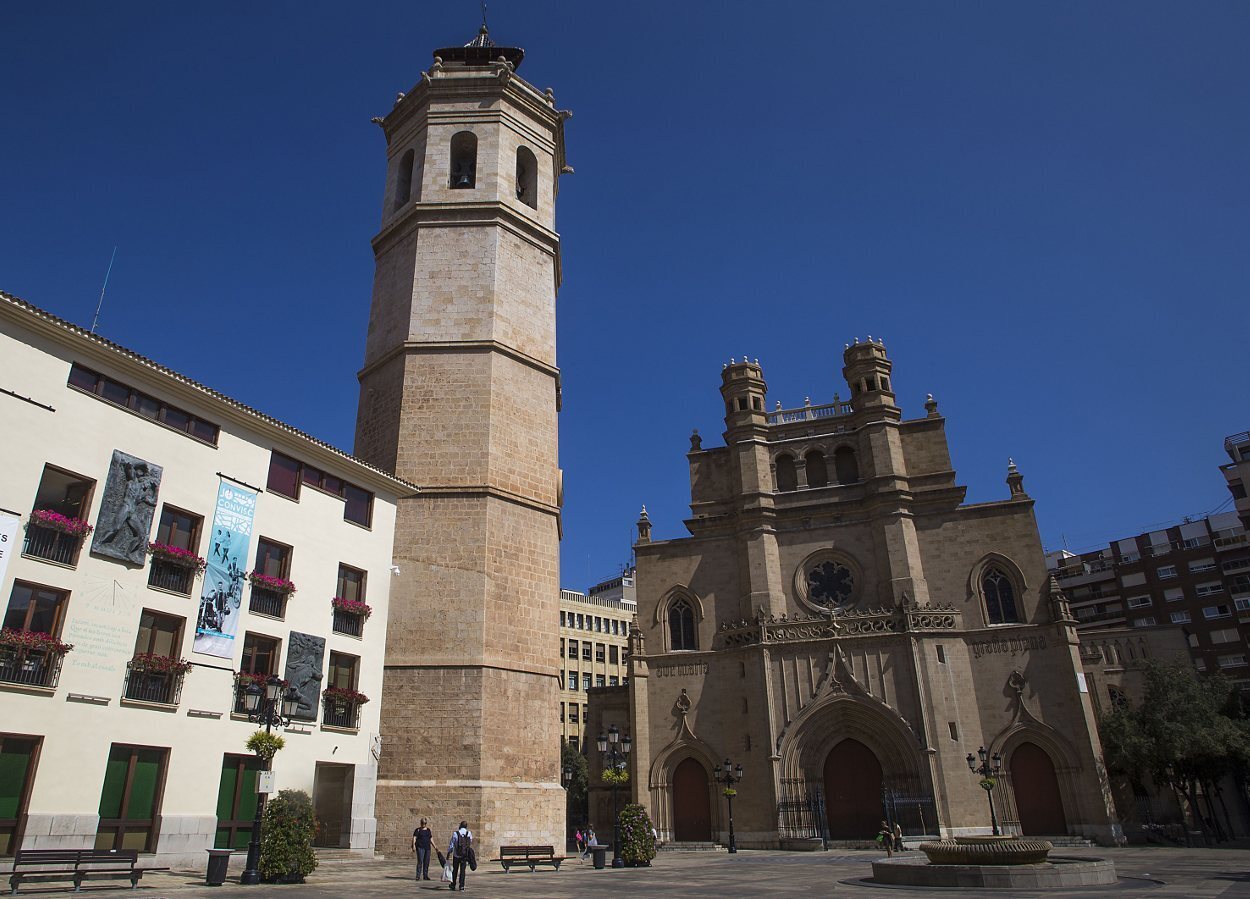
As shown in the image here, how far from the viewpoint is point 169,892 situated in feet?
38.8

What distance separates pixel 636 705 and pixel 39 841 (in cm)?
2452

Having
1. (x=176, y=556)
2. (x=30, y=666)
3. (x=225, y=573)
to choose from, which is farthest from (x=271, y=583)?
(x=30, y=666)

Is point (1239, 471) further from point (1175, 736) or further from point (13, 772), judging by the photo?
point (13, 772)

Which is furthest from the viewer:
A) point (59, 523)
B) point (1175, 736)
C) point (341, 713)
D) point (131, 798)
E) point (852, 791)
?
point (852, 791)

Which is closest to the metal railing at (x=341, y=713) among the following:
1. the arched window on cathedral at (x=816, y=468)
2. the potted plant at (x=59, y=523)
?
the potted plant at (x=59, y=523)

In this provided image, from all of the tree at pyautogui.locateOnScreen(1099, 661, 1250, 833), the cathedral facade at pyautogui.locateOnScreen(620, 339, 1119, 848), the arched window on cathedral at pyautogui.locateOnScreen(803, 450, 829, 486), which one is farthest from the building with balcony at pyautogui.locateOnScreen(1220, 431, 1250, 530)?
the arched window on cathedral at pyautogui.locateOnScreen(803, 450, 829, 486)

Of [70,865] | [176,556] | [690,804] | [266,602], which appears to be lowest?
[70,865]

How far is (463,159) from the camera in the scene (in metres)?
27.3

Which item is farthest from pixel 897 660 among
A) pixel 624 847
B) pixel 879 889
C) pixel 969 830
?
pixel 879 889

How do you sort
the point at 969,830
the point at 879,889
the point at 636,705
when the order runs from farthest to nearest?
the point at 636,705, the point at 969,830, the point at 879,889

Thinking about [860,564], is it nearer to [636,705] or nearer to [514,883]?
[636,705]

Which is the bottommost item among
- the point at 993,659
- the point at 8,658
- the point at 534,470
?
the point at 8,658

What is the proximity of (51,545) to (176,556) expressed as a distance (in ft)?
7.02

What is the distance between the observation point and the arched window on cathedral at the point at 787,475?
126 feet
